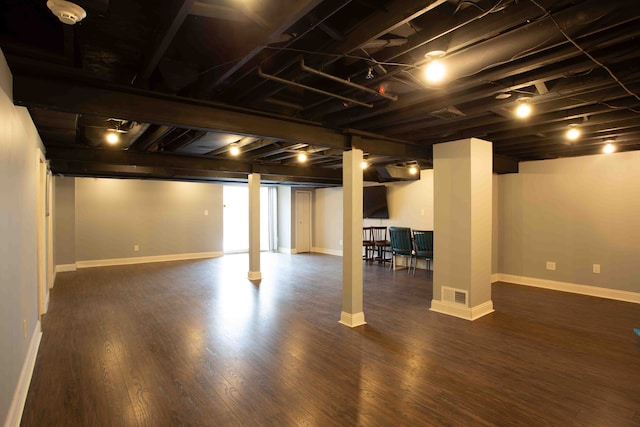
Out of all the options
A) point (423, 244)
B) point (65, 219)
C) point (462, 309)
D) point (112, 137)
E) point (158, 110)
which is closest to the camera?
point (158, 110)

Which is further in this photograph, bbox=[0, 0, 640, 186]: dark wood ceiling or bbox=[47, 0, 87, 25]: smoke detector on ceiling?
bbox=[0, 0, 640, 186]: dark wood ceiling

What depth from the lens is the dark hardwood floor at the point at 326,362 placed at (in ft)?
7.74

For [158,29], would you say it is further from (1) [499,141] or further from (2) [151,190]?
(2) [151,190]

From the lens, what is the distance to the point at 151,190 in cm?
878

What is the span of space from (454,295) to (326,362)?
218cm

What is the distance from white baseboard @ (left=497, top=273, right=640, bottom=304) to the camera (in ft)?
17.0

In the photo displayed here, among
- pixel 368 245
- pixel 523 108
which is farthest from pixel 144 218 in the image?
pixel 523 108

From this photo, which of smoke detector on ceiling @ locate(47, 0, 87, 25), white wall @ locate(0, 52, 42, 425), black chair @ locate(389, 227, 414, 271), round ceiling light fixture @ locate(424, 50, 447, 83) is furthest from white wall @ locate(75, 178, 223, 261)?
round ceiling light fixture @ locate(424, 50, 447, 83)

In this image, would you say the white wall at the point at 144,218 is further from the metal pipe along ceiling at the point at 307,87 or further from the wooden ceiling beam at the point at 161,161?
the metal pipe along ceiling at the point at 307,87

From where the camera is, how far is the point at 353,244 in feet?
13.4

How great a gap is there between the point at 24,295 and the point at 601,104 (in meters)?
5.34

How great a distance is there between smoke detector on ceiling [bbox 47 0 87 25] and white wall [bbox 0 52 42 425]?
26.4 inches

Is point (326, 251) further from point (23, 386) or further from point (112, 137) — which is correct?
point (23, 386)

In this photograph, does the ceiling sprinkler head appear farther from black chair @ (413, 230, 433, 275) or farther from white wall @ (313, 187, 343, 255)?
white wall @ (313, 187, 343, 255)
